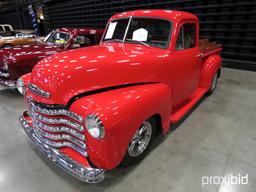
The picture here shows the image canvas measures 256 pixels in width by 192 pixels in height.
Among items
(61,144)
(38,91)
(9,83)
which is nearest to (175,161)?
(61,144)

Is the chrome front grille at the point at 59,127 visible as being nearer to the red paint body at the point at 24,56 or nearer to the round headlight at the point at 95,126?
the round headlight at the point at 95,126

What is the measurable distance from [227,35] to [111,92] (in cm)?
552

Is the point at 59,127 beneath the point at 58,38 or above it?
beneath

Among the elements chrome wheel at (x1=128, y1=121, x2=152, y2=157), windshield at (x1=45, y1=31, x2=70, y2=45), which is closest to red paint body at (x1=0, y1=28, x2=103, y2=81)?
windshield at (x1=45, y1=31, x2=70, y2=45)

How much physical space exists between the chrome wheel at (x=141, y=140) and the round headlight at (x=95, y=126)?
22.4 inches

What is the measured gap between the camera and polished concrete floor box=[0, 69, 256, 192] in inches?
69.4

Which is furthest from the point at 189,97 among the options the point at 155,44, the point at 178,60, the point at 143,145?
the point at 143,145

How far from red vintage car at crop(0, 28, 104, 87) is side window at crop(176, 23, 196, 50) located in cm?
278

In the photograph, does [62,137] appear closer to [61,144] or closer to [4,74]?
[61,144]

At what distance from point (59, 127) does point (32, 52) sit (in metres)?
3.05

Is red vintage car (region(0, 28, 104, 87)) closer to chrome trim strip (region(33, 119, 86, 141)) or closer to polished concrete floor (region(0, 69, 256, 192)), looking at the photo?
polished concrete floor (region(0, 69, 256, 192))

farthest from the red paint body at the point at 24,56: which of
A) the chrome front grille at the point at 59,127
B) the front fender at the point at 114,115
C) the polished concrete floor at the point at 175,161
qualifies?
the front fender at the point at 114,115

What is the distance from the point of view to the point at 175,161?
80.9 inches

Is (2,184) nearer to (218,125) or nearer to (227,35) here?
(218,125)
